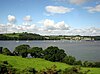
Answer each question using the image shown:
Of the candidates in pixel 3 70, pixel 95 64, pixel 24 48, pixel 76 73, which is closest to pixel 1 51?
pixel 24 48

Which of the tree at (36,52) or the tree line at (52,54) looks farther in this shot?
the tree at (36,52)

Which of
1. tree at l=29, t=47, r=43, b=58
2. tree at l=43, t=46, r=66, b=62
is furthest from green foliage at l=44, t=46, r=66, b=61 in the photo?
tree at l=29, t=47, r=43, b=58

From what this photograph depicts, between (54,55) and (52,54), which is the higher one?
(52,54)

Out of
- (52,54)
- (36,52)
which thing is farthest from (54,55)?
(36,52)

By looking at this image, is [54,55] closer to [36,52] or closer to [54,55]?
[54,55]

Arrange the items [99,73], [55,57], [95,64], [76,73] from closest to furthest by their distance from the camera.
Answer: [76,73], [99,73], [95,64], [55,57]

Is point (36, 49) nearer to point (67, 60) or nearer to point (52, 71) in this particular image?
point (67, 60)

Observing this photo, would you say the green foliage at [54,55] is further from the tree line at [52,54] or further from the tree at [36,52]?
the tree at [36,52]

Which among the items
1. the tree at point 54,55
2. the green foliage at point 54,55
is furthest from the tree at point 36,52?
the green foliage at point 54,55

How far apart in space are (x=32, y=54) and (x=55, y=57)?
9480 millimetres

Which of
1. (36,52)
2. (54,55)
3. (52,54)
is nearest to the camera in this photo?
(54,55)

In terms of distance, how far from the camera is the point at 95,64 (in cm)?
6506

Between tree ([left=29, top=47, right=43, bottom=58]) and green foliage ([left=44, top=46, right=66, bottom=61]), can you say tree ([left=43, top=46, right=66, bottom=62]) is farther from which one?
tree ([left=29, top=47, right=43, bottom=58])

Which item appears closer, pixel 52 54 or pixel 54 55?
pixel 54 55
